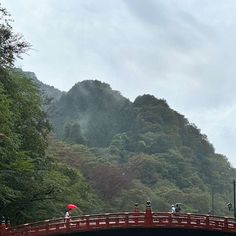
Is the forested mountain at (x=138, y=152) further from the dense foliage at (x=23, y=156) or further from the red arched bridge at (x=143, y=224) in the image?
the red arched bridge at (x=143, y=224)

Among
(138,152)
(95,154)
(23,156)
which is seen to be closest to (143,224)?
(23,156)

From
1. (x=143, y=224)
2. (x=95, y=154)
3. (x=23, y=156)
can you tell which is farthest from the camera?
(x=95, y=154)

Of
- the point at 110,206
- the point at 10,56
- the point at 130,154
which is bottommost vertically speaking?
the point at 110,206

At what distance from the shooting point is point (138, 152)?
105438 mm

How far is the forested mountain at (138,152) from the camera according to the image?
244 feet

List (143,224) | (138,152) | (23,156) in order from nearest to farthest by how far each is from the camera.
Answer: (143,224) → (23,156) → (138,152)

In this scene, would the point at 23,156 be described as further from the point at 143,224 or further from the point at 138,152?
A: the point at 138,152

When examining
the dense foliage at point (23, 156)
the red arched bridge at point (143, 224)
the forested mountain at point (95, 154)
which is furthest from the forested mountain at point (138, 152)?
the red arched bridge at point (143, 224)

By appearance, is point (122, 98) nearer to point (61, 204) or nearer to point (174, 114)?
point (174, 114)

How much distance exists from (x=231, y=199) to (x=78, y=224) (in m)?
77.0

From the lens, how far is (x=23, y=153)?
1310 inches

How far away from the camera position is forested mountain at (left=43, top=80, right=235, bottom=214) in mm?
74500

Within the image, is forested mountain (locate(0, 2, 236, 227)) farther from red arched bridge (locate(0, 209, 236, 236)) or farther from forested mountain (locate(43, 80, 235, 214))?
red arched bridge (locate(0, 209, 236, 236))

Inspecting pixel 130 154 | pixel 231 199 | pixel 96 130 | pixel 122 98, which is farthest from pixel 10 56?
pixel 122 98
